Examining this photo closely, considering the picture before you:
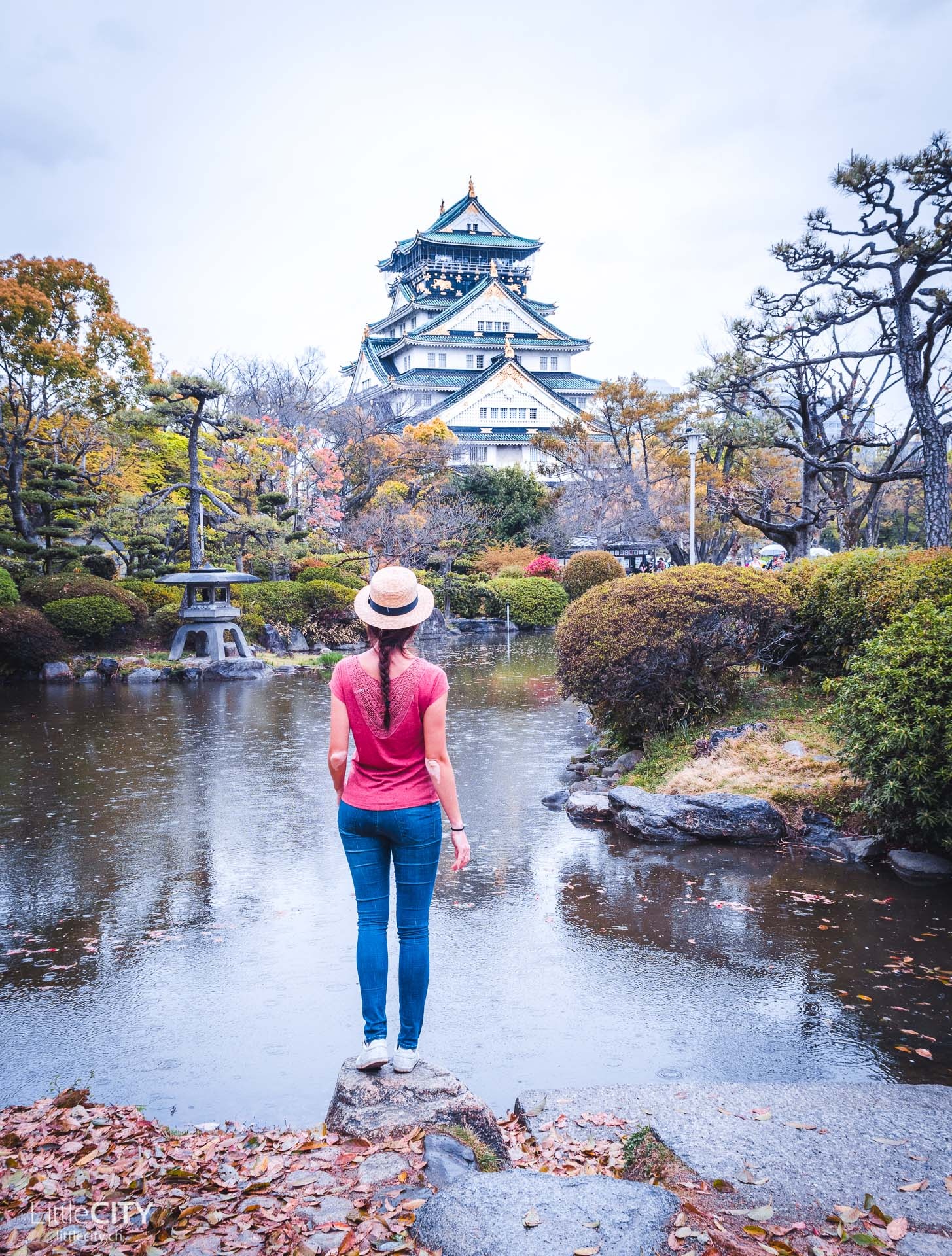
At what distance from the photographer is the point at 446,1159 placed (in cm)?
282

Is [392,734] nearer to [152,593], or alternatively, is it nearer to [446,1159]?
[446,1159]

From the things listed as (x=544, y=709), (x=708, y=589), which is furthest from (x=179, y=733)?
(x=708, y=589)

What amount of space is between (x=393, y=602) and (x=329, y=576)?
2177 cm

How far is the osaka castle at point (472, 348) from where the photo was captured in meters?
44.2

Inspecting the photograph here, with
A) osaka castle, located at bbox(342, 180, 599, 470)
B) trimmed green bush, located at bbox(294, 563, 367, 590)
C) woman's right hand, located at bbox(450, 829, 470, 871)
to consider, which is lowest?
woman's right hand, located at bbox(450, 829, 470, 871)

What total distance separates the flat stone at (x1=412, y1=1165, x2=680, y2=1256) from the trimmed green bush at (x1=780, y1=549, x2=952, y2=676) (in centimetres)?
563

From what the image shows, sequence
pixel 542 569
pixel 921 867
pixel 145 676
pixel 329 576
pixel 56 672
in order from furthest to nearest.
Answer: pixel 542 569, pixel 329 576, pixel 56 672, pixel 145 676, pixel 921 867

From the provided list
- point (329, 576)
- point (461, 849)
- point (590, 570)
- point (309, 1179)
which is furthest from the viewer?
point (590, 570)

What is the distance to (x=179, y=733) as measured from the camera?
1250 cm

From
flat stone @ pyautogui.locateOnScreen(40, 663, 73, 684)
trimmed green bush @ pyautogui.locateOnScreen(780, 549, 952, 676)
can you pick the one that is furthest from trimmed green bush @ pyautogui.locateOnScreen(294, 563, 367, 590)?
trimmed green bush @ pyautogui.locateOnScreen(780, 549, 952, 676)

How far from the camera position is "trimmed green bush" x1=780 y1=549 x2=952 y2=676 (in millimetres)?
7699

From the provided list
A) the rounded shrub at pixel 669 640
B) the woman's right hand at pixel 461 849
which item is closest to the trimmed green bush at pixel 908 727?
the rounded shrub at pixel 669 640

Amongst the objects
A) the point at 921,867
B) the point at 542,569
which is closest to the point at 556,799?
the point at 921,867

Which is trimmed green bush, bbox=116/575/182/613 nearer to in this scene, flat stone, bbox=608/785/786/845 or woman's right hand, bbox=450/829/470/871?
flat stone, bbox=608/785/786/845
